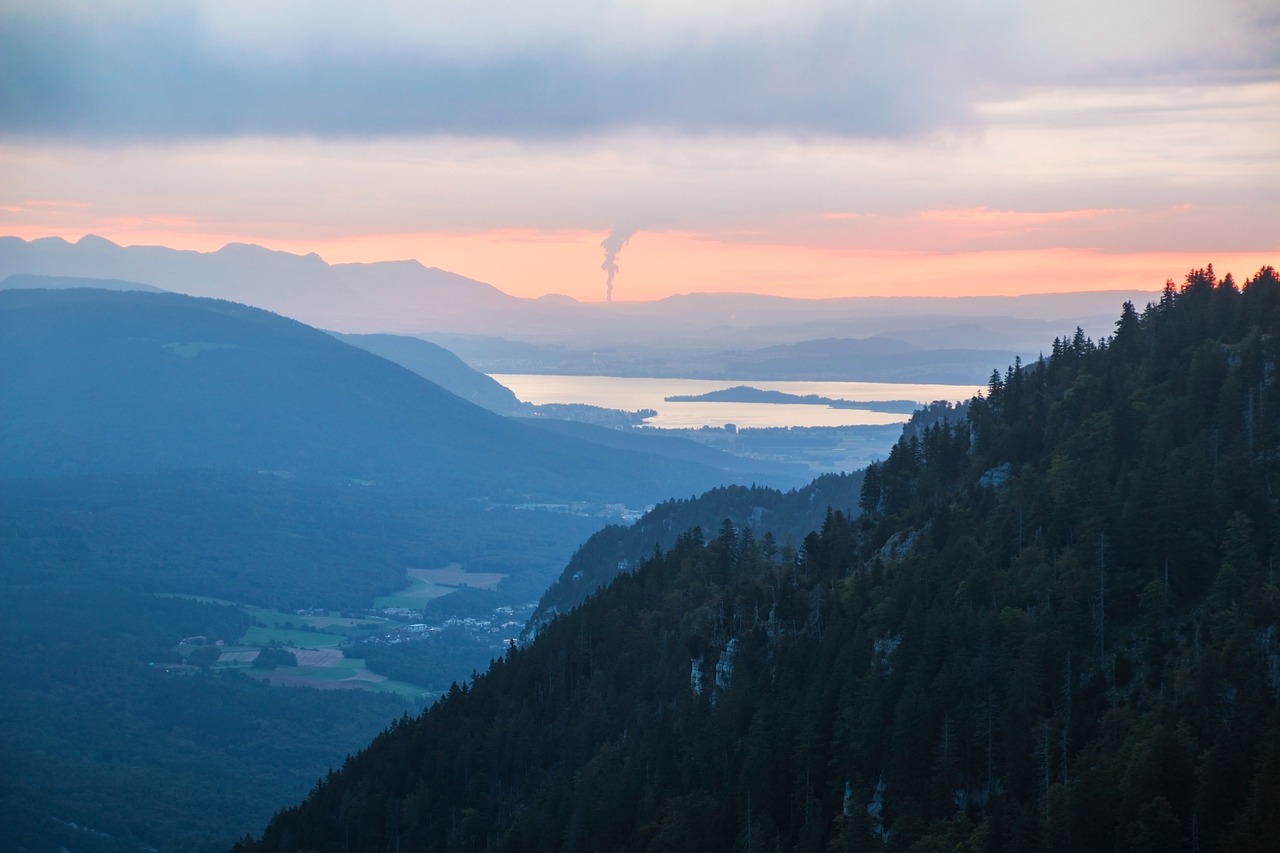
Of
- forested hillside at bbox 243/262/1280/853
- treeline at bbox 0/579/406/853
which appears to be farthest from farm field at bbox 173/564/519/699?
forested hillside at bbox 243/262/1280/853

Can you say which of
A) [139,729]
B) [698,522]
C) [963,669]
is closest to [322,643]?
[139,729]

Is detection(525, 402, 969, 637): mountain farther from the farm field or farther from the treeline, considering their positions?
the treeline

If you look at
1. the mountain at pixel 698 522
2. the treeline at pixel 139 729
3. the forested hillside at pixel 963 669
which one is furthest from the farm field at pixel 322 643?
the forested hillside at pixel 963 669

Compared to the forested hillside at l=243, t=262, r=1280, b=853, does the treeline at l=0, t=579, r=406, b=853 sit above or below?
below

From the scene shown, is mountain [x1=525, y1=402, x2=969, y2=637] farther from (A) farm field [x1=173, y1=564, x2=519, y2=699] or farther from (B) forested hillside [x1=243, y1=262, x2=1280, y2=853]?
(B) forested hillside [x1=243, y1=262, x2=1280, y2=853]

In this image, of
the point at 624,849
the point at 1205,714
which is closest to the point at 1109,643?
the point at 1205,714

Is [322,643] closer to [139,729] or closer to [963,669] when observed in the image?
[139,729]

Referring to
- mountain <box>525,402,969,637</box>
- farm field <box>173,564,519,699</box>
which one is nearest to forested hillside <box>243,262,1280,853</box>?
mountain <box>525,402,969,637</box>

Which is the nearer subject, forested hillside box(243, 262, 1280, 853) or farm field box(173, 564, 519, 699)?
forested hillside box(243, 262, 1280, 853)

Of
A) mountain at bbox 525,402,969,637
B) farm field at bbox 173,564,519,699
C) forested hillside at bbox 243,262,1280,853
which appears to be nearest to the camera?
forested hillside at bbox 243,262,1280,853

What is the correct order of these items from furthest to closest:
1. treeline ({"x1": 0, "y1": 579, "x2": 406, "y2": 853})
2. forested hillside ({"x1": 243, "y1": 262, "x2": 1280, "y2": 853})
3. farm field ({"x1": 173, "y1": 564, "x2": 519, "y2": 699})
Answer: farm field ({"x1": 173, "y1": 564, "x2": 519, "y2": 699})
treeline ({"x1": 0, "y1": 579, "x2": 406, "y2": 853})
forested hillside ({"x1": 243, "y1": 262, "x2": 1280, "y2": 853})
